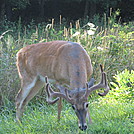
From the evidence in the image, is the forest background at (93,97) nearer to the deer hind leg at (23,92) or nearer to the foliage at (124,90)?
the foliage at (124,90)

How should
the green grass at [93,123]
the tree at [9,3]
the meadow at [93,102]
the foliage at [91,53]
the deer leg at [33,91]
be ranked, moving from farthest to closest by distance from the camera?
the tree at [9,3]
the foliage at [91,53]
the deer leg at [33,91]
the meadow at [93,102]
the green grass at [93,123]

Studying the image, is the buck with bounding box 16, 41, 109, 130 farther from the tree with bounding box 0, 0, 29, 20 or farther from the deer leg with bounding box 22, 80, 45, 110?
the tree with bounding box 0, 0, 29, 20

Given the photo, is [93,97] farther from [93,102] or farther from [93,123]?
[93,123]

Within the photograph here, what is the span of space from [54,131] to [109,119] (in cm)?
88

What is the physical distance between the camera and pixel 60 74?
19.7 ft

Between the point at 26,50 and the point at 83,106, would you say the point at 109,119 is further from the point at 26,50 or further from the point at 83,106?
the point at 26,50

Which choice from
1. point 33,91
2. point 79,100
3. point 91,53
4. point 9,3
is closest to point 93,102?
point 33,91

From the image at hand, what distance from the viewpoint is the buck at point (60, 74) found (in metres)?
5.05

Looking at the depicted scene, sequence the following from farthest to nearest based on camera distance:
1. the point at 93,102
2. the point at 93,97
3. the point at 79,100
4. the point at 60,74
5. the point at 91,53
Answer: the point at 91,53 < the point at 93,97 < the point at 93,102 < the point at 60,74 < the point at 79,100

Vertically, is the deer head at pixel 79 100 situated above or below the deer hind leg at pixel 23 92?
above

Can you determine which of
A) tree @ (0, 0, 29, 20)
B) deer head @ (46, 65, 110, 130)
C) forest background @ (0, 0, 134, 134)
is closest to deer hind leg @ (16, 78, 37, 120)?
forest background @ (0, 0, 134, 134)

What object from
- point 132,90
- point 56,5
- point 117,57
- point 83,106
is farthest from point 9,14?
point 83,106

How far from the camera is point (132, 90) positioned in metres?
6.76

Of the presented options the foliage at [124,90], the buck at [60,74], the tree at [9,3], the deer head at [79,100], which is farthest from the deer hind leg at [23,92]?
the tree at [9,3]
